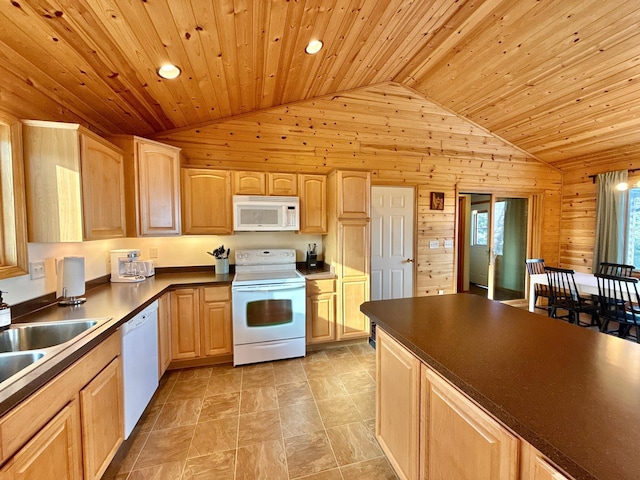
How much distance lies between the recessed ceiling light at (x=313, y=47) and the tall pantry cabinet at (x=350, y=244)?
1.16 m

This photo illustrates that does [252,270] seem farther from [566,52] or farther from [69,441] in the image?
[566,52]

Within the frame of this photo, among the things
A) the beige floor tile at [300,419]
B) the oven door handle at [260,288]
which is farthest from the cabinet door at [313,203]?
the beige floor tile at [300,419]

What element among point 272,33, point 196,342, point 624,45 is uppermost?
point 624,45

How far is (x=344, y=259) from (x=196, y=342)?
5.76 feet

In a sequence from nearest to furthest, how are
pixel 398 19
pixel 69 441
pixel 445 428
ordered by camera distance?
pixel 445 428, pixel 69 441, pixel 398 19

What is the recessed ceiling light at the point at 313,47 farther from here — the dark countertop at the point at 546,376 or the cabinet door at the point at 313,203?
the dark countertop at the point at 546,376

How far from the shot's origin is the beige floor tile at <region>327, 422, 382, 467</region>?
68.0 inches

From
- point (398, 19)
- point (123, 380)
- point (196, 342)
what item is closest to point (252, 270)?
point (196, 342)

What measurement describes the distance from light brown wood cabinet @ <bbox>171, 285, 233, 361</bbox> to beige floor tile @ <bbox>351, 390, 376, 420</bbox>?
135cm

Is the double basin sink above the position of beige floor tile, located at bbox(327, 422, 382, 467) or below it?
above

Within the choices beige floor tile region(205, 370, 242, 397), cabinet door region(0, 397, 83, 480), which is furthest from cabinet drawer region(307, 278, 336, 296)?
cabinet door region(0, 397, 83, 480)

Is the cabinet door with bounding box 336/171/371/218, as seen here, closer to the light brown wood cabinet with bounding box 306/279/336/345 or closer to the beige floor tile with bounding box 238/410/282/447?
the light brown wood cabinet with bounding box 306/279/336/345

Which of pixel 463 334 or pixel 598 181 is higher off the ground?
pixel 598 181

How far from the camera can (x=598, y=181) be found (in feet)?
13.9
